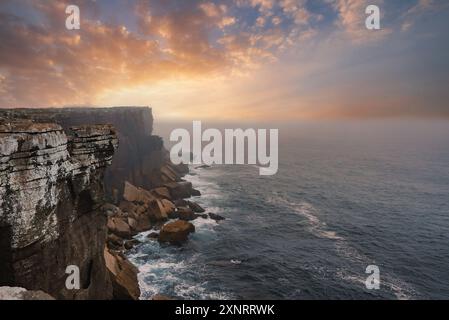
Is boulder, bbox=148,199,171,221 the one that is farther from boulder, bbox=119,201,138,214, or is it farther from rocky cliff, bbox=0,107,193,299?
rocky cliff, bbox=0,107,193,299

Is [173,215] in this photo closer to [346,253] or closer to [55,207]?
[346,253]

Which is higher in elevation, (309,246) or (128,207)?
(128,207)

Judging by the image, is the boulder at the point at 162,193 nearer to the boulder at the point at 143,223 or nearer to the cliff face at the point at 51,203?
the boulder at the point at 143,223

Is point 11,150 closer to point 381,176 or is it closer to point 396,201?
point 396,201

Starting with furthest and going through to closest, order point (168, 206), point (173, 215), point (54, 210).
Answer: point (168, 206), point (173, 215), point (54, 210)

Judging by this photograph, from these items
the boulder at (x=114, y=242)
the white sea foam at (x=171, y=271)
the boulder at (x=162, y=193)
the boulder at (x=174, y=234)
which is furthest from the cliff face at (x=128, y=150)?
the white sea foam at (x=171, y=271)

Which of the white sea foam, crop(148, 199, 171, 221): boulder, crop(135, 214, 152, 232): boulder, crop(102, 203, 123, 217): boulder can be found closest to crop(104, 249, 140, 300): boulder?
the white sea foam

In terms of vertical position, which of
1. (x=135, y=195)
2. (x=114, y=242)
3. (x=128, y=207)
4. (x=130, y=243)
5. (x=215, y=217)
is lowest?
(x=130, y=243)

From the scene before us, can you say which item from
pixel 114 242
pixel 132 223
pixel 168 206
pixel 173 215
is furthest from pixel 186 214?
pixel 114 242
